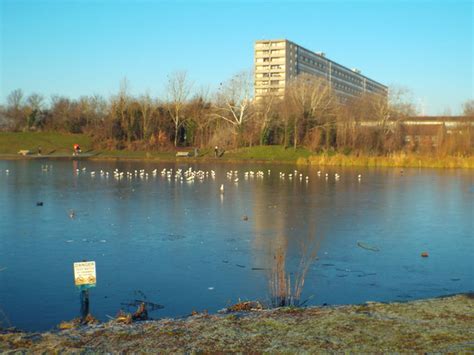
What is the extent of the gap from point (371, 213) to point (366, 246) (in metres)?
5.52

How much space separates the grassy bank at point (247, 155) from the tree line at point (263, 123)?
1.73 meters

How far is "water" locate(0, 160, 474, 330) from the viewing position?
8883mm

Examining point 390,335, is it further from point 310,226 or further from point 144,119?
point 144,119

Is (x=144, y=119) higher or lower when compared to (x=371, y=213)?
higher

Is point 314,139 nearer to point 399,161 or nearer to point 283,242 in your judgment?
point 399,161

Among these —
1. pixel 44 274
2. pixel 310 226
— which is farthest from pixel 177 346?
pixel 310 226

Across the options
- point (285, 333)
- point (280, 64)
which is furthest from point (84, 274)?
point (280, 64)

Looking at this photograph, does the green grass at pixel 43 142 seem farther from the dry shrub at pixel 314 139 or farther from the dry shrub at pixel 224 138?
the dry shrub at pixel 314 139

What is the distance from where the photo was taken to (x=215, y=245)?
1261 cm

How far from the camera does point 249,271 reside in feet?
33.8

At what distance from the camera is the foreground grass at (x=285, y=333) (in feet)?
18.7

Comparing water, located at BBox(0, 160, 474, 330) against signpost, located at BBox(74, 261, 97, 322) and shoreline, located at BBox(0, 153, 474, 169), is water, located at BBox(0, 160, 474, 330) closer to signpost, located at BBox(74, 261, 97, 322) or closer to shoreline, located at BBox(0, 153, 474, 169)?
signpost, located at BBox(74, 261, 97, 322)

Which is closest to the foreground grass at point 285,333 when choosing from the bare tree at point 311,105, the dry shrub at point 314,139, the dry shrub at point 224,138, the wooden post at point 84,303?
the wooden post at point 84,303

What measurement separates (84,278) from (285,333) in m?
3.33
